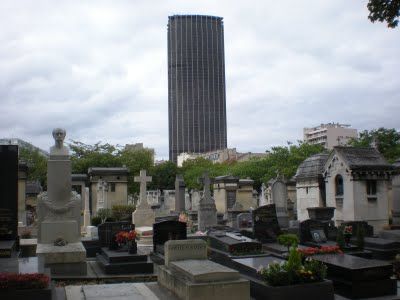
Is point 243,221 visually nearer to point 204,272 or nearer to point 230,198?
point 230,198

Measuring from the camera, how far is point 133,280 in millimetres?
11547

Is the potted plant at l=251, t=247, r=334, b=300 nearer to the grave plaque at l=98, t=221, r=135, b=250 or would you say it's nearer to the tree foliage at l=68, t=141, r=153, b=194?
the grave plaque at l=98, t=221, r=135, b=250

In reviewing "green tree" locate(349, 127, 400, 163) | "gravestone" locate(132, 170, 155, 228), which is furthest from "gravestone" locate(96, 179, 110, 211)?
"green tree" locate(349, 127, 400, 163)

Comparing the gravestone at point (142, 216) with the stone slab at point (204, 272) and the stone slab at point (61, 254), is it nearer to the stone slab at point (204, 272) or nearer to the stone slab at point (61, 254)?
the stone slab at point (61, 254)

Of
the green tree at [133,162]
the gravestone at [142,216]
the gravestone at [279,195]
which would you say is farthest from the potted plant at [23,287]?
the green tree at [133,162]

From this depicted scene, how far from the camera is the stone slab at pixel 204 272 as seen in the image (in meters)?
7.71

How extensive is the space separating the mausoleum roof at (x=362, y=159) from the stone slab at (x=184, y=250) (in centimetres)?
1287

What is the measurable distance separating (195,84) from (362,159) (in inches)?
5747

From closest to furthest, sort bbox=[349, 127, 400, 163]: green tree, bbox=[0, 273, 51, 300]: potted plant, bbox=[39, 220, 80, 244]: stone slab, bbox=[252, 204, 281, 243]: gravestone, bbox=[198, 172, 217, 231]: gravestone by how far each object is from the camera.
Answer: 1. bbox=[0, 273, 51, 300]: potted plant
2. bbox=[39, 220, 80, 244]: stone slab
3. bbox=[252, 204, 281, 243]: gravestone
4. bbox=[198, 172, 217, 231]: gravestone
5. bbox=[349, 127, 400, 163]: green tree

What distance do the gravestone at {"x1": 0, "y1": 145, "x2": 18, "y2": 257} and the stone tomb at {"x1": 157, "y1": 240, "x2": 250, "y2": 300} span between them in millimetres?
4730

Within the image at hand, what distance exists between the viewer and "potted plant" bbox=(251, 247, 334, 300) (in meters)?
8.07

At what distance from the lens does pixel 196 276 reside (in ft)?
25.2

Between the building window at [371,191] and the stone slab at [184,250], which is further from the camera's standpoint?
the building window at [371,191]

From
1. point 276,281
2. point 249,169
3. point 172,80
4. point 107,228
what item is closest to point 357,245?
point 276,281
